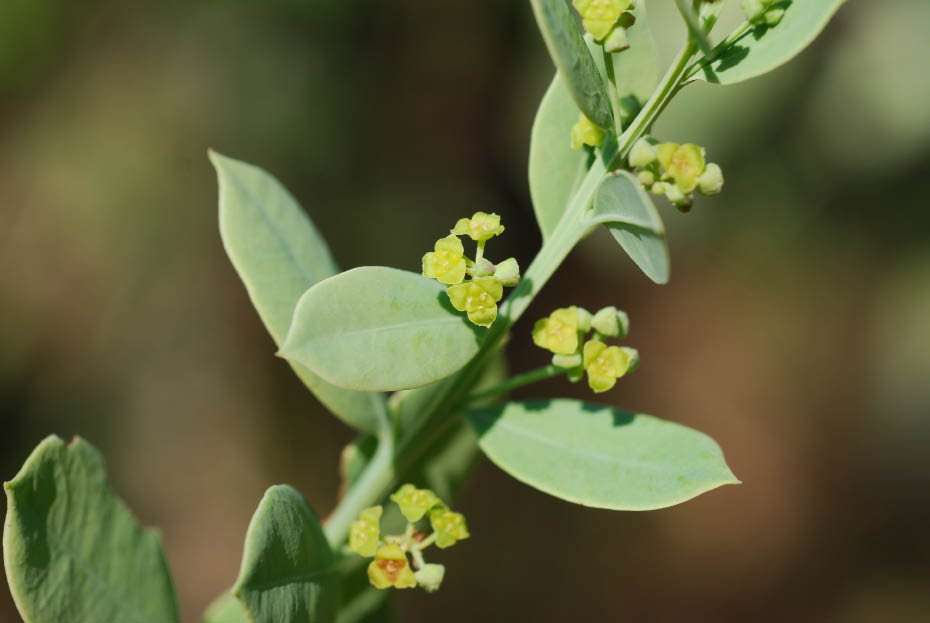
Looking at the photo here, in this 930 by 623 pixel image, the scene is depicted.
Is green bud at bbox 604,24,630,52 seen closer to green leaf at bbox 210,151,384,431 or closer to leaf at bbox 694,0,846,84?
leaf at bbox 694,0,846,84

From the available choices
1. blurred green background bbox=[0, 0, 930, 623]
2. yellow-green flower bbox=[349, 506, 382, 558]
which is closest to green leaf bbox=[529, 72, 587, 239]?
yellow-green flower bbox=[349, 506, 382, 558]

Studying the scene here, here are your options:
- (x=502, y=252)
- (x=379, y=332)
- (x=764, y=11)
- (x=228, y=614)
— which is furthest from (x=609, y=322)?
(x=502, y=252)

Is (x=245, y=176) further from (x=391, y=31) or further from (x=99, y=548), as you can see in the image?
(x=391, y=31)

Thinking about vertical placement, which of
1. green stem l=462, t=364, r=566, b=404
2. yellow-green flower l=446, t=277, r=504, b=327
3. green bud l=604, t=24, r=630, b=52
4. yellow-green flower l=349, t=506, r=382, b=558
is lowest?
yellow-green flower l=349, t=506, r=382, b=558

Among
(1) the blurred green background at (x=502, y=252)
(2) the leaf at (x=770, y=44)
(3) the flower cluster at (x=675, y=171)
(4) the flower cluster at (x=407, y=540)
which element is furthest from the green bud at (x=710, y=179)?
(1) the blurred green background at (x=502, y=252)

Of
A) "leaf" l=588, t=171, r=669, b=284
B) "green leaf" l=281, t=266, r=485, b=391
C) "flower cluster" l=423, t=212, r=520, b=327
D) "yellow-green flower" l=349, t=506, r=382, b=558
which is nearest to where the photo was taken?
"leaf" l=588, t=171, r=669, b=284

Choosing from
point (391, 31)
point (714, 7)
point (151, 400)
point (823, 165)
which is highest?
point (714, 7)

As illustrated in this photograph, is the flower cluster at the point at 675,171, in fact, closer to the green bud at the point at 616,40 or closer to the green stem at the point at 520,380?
the green bud at the point at 616,40

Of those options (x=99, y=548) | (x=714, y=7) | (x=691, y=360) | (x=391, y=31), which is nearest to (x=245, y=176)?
(x=99, y=548)
